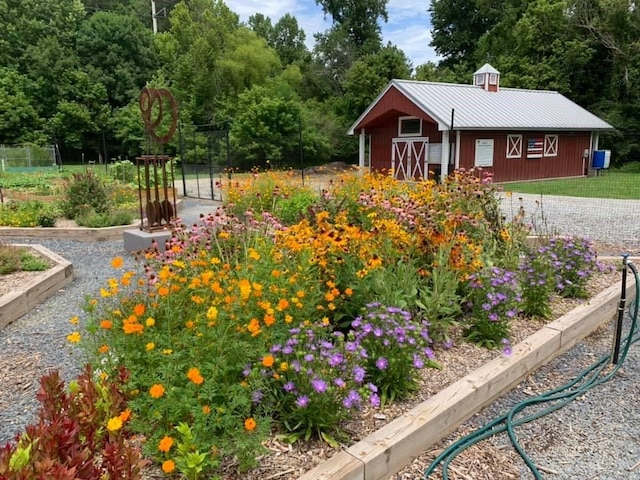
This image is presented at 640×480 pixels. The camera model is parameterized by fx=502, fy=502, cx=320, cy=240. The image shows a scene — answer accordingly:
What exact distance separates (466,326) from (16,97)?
33512mm

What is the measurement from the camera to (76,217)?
8219 mm

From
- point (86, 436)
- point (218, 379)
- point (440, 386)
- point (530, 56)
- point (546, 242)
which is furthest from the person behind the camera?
point (530, 56)

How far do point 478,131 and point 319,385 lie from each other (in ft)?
56.9

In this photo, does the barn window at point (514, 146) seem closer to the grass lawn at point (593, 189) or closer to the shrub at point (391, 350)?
the grass lawn at point (593, 189)

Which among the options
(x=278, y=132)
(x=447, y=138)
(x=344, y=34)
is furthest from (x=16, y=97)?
(x=447, y=138)

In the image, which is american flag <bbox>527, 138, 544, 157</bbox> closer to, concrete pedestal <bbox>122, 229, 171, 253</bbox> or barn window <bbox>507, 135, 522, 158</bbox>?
barn window <bbox>507, 135, 522, 158</bbox>

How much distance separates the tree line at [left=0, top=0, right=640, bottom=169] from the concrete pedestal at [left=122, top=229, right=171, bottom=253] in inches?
591

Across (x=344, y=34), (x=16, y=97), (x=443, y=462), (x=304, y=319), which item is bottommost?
(x=443, y=462)

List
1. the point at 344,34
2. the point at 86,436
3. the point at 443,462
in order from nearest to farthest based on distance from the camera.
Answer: the point at 86,436
the point at 443,462
the point at 344,34

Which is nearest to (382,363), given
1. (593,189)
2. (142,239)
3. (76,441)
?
(76,441)

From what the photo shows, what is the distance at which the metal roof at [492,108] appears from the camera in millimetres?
17250

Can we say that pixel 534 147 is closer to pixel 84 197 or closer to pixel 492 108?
pixel 492 108

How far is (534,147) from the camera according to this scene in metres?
20.0

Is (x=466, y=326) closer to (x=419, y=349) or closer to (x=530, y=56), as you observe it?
(x=419, y=349)
